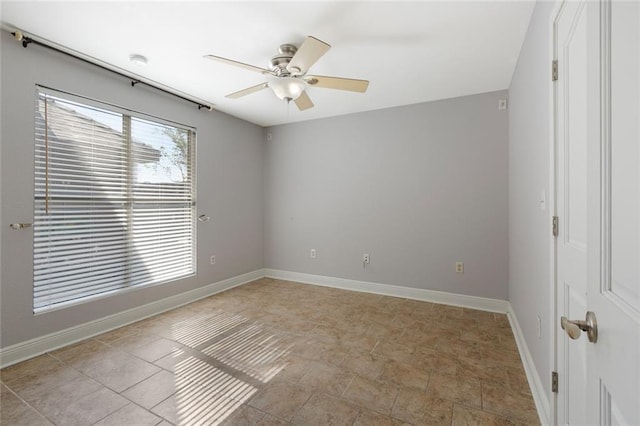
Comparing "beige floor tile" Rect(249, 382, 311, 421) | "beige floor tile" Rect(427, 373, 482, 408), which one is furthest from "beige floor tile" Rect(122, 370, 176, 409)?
"beige floor tile" Rect(427, 373, 482, 408)

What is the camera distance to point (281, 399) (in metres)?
1.77

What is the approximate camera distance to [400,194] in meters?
3.71

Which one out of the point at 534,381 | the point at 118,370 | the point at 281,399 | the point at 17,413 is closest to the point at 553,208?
the point at 534,381

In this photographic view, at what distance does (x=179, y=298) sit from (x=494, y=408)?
128 inches

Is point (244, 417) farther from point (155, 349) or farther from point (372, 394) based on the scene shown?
point (155, 349)

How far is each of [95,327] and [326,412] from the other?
2.36m

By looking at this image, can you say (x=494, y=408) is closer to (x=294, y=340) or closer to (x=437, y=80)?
(x=294, y=340)

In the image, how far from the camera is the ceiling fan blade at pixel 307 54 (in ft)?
5.87

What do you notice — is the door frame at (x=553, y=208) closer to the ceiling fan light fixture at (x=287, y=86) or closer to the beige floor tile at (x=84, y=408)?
the ceiling fan light fixture at (x=287, y=86)

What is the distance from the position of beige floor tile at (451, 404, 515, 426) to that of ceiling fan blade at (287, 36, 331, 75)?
238 cm

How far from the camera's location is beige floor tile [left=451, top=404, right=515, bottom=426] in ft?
5.12

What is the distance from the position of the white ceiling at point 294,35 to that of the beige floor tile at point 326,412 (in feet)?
8.35

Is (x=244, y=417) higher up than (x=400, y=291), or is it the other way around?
(x=400, y=291)

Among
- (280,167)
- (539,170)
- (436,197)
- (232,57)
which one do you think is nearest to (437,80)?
(436,197)
